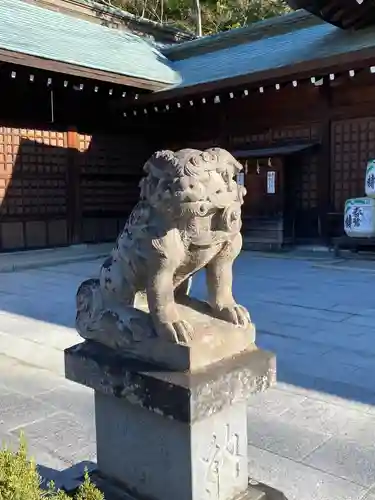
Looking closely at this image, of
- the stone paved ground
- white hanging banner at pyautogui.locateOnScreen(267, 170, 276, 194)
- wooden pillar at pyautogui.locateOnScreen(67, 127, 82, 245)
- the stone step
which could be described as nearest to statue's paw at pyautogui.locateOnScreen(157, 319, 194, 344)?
the stone paved ground

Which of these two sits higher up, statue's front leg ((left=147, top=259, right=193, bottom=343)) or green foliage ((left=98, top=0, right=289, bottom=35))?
green foliage ((left=98, top=0, right=289, bottom=35))

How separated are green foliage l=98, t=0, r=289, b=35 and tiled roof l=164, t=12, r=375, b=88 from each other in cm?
987

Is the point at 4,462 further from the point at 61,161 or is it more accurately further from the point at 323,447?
the point at 61,161

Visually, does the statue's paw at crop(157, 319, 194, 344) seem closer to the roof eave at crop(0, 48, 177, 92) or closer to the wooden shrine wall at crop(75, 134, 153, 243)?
the roof eave at crop(0, 48, 177, 92)

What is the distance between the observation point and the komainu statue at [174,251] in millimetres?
1665

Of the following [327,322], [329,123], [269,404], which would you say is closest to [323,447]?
[269,404]

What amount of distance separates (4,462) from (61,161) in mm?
11138

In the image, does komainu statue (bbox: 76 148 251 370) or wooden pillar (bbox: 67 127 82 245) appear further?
wooden pillar (bbox: 67 127 82 245)

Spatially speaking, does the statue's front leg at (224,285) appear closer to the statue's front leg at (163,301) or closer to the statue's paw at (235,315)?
the statue's paw at (235,315)

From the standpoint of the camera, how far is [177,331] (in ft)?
5.56

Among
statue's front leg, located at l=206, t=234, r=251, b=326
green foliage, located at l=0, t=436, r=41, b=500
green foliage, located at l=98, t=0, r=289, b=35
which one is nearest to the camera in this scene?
green foliage, located at l=0, t=436, r=41, b=500

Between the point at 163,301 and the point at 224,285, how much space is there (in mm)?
281

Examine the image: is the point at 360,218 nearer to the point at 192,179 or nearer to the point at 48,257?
the point at 48,257

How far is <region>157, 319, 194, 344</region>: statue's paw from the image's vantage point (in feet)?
5.52
